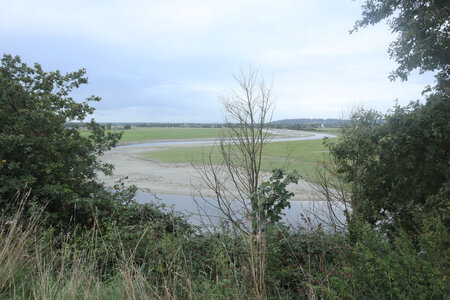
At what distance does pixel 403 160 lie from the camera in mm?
5426

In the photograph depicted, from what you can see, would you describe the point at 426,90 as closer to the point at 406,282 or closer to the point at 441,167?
the point at 441,167

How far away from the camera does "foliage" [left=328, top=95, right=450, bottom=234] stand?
5.04 meters

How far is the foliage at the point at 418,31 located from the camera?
6.35 meters

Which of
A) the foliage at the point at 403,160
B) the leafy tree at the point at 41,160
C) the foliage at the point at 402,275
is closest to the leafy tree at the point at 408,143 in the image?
the foliage at the point at 403,160

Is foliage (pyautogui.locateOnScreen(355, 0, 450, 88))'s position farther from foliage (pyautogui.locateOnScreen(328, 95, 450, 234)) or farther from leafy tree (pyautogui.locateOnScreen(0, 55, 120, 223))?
leafy tree (pyautogui.locateOnScreen(0, 55, 120, 223))

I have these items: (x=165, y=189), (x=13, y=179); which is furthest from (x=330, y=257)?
(x=165, y=189)

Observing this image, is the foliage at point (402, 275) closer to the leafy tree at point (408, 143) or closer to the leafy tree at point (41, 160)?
the leafy tree at point (408, 143)

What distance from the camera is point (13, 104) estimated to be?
712 centimetres

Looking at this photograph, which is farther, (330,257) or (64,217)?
(64,217)

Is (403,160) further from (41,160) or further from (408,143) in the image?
(41,160)

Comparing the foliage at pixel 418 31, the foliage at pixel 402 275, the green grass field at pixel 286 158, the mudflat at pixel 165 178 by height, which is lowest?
the mudflat at pixel 165 178

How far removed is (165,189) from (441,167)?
15437mm

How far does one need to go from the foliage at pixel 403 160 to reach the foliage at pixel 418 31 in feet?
6.31

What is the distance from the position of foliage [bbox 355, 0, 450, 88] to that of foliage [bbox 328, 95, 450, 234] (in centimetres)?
192
